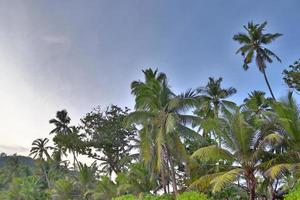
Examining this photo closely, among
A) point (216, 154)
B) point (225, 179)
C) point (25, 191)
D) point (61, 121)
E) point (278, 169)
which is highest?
point (61, 121)

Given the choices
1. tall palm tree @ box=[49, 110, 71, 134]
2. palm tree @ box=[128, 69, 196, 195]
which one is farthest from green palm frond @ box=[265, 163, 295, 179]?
tall palm tree @ box=[49, 110, 71, 134]

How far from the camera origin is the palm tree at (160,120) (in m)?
27.4

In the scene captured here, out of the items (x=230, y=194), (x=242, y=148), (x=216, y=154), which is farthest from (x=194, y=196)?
(x=230, y=194)

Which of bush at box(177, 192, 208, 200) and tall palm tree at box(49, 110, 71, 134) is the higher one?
tall palm tree at box(49, 110, 71, 134)

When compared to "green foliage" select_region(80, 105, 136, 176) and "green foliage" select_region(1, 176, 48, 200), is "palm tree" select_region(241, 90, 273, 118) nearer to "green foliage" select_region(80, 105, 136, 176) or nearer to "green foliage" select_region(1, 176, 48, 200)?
"green foliage" select_region(80, 105, 136, 176)

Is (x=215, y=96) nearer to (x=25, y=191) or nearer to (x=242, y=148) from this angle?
(x=242, y=148)

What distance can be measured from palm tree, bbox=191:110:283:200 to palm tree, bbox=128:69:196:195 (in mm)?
5374

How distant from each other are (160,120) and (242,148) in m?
8.01

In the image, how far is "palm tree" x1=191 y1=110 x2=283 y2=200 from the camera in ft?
68.1

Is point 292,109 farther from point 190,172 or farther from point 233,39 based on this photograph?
point 233,39

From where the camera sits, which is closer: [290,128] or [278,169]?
[278,169]

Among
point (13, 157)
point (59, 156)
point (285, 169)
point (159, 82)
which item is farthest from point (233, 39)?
point (13, 157)

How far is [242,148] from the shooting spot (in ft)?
69.4

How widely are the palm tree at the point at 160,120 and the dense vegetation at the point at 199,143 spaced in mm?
70
